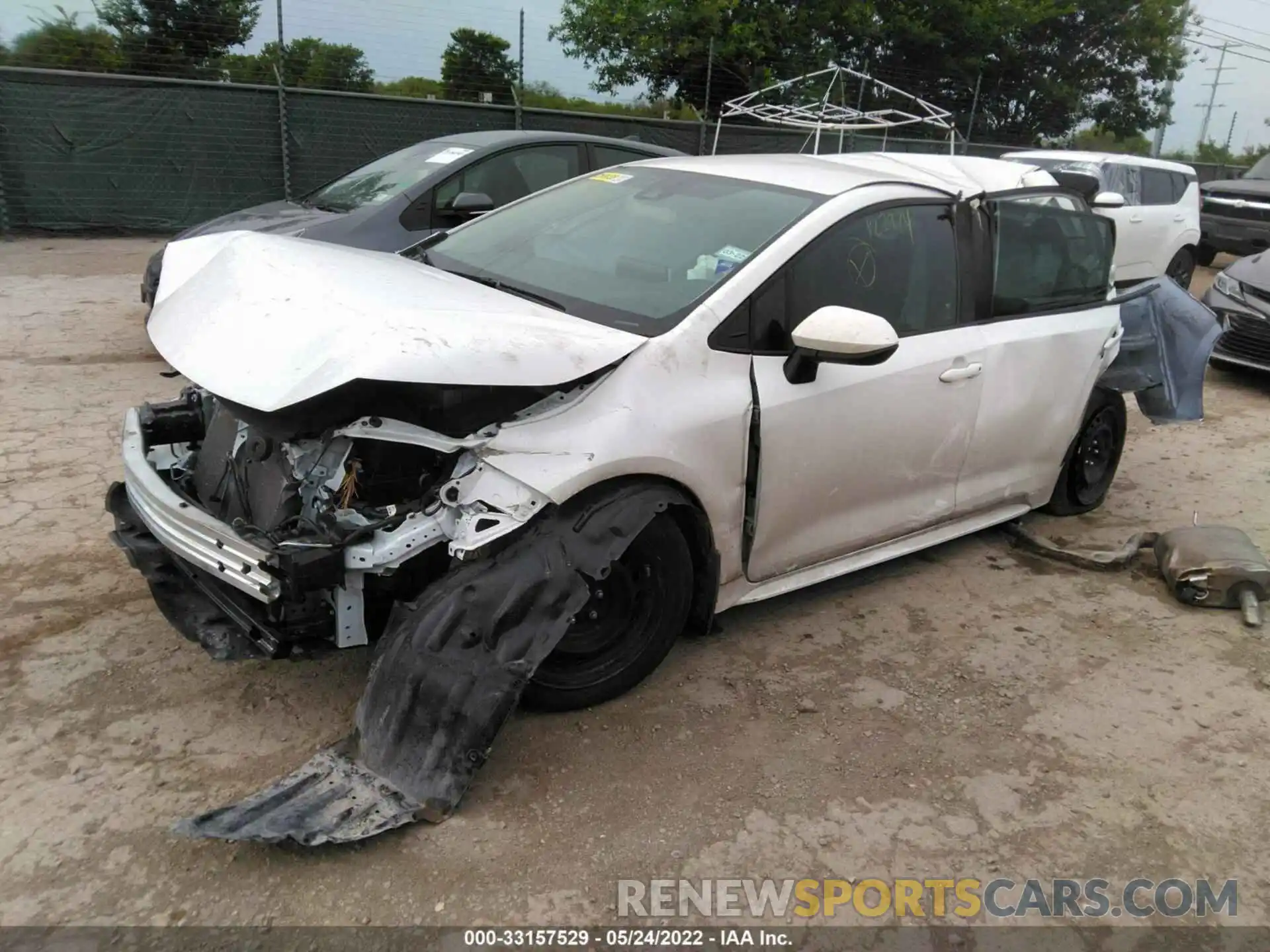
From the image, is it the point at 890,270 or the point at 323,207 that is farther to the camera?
the point at 323,207

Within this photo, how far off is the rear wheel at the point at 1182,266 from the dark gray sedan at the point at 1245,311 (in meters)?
3.27

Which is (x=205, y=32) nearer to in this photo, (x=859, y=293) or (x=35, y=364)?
(x=35, y=364)

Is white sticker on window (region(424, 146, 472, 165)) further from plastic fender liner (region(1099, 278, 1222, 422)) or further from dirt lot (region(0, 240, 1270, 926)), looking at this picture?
plastic fender liner (region(1099, 278, 1222, 422))

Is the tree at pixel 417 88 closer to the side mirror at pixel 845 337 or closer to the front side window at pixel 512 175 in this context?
the front side window at pixel 512 175

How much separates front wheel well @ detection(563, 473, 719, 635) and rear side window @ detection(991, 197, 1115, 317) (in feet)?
5.57

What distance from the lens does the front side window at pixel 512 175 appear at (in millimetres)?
6902

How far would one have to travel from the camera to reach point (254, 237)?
350 cm

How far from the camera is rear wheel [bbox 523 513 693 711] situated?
3.01 metres

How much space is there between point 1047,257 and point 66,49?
15.6 meters

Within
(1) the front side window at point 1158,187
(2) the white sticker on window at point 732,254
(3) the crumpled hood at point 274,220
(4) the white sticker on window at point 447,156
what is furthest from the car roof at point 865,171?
(1) the front side window at point 1158,187

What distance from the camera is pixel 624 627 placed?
3.13 m

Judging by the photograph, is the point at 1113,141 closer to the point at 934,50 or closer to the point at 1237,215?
the point at 934,50

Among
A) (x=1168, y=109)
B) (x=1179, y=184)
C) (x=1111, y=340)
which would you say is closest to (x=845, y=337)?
(x=1111, y=340)

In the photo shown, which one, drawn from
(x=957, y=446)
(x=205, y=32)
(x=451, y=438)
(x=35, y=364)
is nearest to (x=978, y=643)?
(x=957, y=446)
